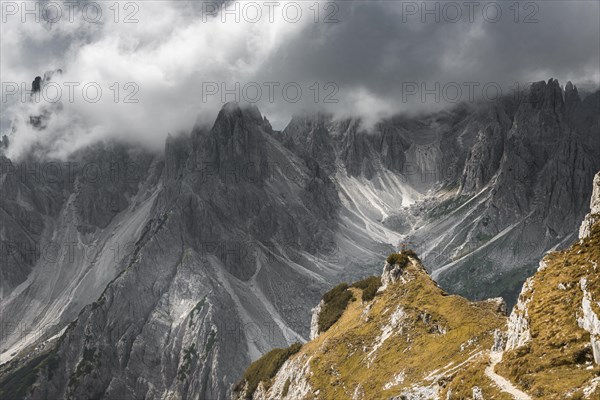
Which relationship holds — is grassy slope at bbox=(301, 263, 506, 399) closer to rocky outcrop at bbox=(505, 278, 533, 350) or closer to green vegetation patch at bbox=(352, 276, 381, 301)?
rocky outcrop at bbox=(505, 278, 533, 350)

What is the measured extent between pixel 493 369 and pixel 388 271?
177 feet

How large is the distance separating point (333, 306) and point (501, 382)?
70.8 m

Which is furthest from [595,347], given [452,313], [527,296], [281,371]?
[281,371]

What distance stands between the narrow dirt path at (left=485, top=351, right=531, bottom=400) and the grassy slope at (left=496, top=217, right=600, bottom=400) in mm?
396

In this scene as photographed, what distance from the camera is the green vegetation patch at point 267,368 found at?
102 metres

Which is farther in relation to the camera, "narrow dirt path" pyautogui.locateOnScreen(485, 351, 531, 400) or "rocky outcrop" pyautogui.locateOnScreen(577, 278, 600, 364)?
"narrow dirt path" pyautogui.locateOnScreen(485, 351, 531, 400)

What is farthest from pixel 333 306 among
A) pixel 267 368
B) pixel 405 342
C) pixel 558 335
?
pixel 558 335

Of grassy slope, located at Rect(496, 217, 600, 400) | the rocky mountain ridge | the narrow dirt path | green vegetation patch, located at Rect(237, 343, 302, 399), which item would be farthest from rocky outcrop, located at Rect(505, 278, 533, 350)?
green vegetation patch, located at Rect(237, 343, 302, 399)

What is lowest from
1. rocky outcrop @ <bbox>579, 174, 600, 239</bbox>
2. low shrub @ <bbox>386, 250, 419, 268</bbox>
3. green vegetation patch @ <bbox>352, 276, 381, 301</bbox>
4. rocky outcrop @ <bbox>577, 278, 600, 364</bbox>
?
rocky outcrop @ <bbox>577, 278, 600, 364</bbox>

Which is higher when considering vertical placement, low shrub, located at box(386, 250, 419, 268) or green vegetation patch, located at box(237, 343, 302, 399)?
low shrub, located at box(386, 250, 419, 268)

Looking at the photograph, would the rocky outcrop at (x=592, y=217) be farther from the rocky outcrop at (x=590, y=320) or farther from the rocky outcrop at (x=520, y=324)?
the rocky outcrop at (x=590, y=320)

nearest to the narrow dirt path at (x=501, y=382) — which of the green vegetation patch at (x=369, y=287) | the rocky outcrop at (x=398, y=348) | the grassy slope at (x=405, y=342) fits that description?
the rocky outcrop at (x=398, y=348)

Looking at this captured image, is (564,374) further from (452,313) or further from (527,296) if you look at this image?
(452,313)

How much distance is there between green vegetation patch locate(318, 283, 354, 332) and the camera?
10581 cm
